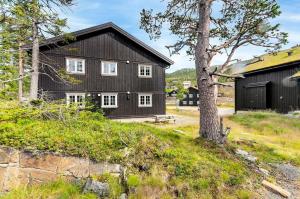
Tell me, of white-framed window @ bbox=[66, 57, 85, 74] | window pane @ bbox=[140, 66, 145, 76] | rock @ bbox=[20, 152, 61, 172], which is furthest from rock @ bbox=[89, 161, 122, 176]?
window pane @ bbox=[140, 66, 145, 76]

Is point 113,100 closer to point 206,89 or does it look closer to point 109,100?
point 109,100

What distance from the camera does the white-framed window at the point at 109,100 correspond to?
21.8 m

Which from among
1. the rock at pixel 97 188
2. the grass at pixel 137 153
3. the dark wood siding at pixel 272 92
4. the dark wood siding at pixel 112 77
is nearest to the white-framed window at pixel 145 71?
the dark wood siding at pixel 112 77

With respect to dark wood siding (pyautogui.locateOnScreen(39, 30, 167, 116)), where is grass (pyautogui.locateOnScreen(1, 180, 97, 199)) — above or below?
below

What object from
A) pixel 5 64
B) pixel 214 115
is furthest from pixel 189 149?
pixel 5 64

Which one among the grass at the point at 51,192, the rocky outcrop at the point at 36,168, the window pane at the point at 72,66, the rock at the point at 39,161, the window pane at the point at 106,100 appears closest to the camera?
the grass at the point at 51,192

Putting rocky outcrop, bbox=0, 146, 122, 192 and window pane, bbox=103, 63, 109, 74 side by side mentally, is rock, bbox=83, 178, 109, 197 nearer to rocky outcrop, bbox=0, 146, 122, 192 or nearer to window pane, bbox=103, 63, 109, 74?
rocky outcrop, bbox=0, 146, 122, 192

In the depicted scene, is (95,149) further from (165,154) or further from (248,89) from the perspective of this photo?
(248,89)

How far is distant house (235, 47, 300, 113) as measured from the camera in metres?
21.6

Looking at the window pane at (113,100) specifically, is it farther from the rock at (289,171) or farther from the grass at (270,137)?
the rock at (289,171)

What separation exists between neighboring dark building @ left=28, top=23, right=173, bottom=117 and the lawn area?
770 centimetres

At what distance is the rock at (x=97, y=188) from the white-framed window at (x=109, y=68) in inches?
687

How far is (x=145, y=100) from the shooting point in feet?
78.0

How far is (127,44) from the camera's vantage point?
910 inches
